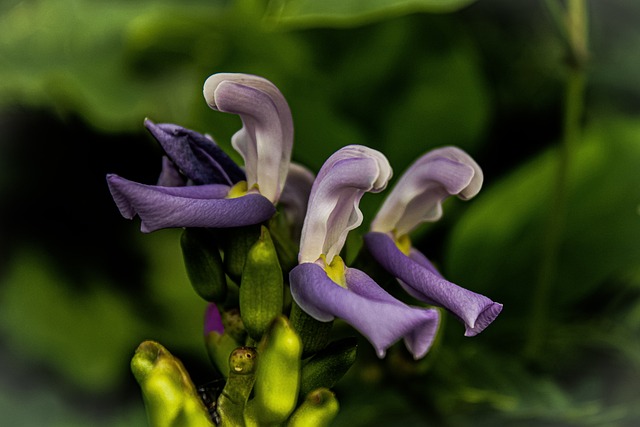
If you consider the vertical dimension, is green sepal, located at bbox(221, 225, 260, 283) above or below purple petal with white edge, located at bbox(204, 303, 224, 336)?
above

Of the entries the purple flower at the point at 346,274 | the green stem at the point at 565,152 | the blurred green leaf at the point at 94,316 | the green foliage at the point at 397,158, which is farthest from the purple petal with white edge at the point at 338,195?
the blurred green leaf at the point at 94,316

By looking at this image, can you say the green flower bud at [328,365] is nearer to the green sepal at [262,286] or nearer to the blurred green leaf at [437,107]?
the green sepal at [262,286]

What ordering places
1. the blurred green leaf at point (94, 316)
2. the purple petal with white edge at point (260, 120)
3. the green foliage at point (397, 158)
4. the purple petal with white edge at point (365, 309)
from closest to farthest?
the purple petal with white edge at point (365, 309)
the purple petal with white edge at point (260, 120)
the green foliage at point (397, 158)
the blurred green leaf at point (94, 316)

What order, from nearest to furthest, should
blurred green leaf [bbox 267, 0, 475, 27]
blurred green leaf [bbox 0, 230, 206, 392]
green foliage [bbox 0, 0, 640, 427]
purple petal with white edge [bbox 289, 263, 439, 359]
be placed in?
purple petal with white edge [bbox 289, 263, 439, 359] < blurred green leaf [bbox 267, 0, 475, 27] < green foliage [bbox 0, 0, 640, 427] < blurred green leaf [bbox 0, 230, 206, 392]

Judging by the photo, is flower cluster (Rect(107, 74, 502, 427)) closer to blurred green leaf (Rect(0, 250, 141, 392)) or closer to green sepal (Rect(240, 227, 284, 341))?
green sepal (Rect(240, 227, 284, 341))

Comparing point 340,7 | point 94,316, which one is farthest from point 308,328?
point 94,316

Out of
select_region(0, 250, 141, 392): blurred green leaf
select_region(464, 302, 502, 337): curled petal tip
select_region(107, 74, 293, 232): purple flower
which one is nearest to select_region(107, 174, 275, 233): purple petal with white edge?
select_region(107, 74, 293, 232): purple flower
